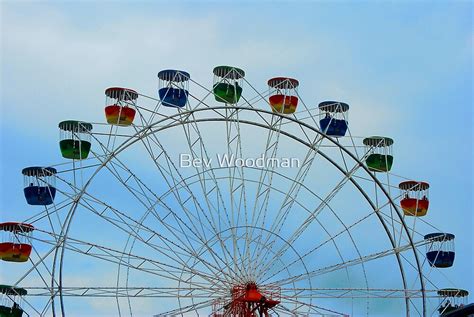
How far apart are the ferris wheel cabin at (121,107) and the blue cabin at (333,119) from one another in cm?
574

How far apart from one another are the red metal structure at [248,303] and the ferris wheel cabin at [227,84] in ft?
19.1

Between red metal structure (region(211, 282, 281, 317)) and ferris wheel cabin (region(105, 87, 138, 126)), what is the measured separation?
19.7 feet

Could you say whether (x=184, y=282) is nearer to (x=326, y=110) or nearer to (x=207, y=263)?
(x=207, y=263)

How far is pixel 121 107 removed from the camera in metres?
28.7

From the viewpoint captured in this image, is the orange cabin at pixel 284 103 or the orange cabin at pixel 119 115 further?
the orange cabin at pixel 284 103

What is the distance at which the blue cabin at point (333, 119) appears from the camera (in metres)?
29.3

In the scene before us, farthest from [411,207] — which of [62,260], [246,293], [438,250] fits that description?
[62,260]

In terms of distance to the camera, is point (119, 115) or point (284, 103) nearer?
point (119, 115)

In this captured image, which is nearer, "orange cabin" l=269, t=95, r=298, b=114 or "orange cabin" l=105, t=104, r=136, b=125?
"orange cabin" l=105, t=104, r=136, b=125

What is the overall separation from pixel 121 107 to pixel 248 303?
6.93 meters

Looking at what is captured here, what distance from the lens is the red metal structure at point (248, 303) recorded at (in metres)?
27.2

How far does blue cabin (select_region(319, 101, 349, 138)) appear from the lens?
2928 centimetres

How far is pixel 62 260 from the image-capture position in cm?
2678

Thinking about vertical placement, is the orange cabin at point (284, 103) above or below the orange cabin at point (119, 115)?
above
